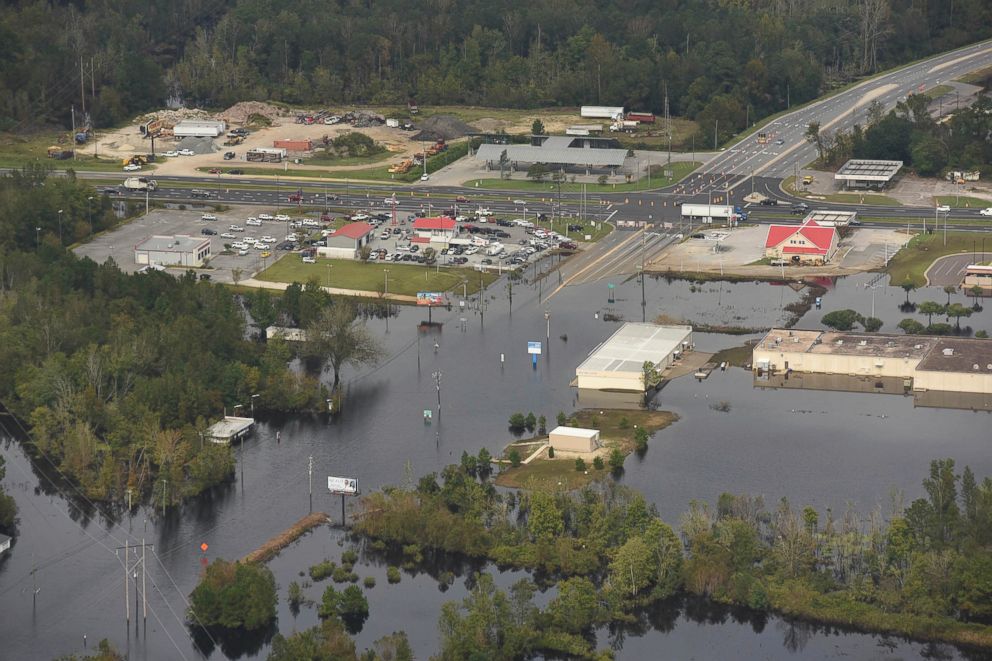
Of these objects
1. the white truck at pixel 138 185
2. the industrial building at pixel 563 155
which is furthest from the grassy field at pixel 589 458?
the white truck at pixel 138 185

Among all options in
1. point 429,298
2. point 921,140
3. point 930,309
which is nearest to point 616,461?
point 930,309

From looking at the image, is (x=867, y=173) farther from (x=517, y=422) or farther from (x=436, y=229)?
(x=517, y=422)

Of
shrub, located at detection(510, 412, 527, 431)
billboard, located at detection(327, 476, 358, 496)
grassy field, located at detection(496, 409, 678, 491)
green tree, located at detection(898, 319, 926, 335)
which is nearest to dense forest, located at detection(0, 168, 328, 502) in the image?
billboard, located at detection(327, 476, 358, 496)

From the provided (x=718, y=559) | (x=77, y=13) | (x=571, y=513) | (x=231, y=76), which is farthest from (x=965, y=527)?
(x=77, y=13)

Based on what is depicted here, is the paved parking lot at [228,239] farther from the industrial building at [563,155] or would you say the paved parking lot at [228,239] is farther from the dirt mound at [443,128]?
the dirt mound at [443,128]

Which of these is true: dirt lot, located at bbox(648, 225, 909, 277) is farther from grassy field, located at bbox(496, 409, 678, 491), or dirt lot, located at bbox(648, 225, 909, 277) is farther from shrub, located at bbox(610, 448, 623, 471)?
shrub, located at bbox(610, 448, 623, 471)

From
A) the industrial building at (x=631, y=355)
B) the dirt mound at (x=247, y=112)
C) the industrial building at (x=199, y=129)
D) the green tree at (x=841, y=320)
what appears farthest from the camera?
the dirt mound at (x=247, y=112)
